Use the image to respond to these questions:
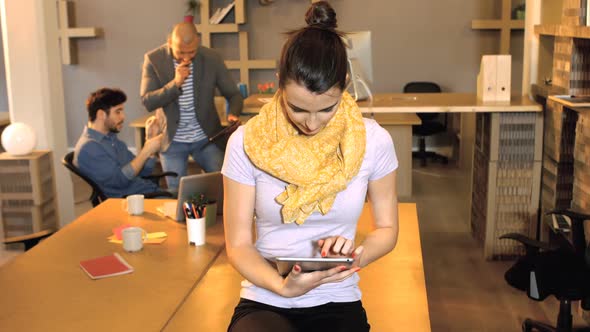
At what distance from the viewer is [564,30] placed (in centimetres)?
372

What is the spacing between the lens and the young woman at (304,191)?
182cm

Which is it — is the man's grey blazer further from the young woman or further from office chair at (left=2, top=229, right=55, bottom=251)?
the young woman

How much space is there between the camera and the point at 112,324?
1991mm

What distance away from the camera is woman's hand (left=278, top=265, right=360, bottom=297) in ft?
5.54

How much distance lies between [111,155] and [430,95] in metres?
2.14

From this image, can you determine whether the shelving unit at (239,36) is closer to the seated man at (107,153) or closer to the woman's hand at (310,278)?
the seated man at (107,153)

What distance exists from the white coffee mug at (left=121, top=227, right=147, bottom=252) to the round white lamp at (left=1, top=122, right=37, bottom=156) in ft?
6.20

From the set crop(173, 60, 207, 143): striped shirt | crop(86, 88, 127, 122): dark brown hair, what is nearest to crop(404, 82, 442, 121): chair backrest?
crop(173, 60, 207, 143): striped shirt

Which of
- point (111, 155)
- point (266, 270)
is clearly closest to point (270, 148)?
point (266, 270)

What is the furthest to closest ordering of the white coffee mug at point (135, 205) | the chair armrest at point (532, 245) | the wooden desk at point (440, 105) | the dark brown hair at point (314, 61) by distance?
1. the wooden desk at point (440, 105)
2. the white coffee mug at point (135, 205)
3. the chair armrest at point (532, 245)
4. the dark brown hair at point (314, 61)

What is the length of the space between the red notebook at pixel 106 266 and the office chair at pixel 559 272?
1522 mm

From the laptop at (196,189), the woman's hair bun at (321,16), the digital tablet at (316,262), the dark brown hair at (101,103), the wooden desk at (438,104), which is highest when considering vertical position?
the woman's hair bun at (321,16)

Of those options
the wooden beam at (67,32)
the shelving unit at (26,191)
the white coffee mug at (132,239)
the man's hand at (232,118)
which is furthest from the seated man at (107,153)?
the wooden beam at (67,32)

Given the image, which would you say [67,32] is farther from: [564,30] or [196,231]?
[196,231]
